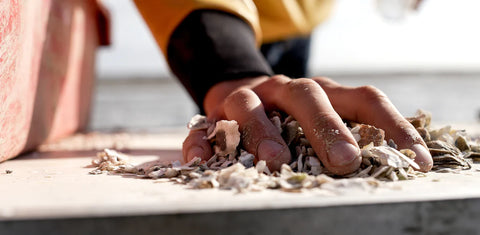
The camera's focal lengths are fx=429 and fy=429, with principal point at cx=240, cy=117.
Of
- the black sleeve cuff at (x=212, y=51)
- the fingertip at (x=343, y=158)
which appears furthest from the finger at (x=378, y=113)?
the black sleeve cuff at (x=212, y=51)

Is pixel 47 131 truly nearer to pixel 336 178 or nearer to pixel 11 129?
pixel 11 129

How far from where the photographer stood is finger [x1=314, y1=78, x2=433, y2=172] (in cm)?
73

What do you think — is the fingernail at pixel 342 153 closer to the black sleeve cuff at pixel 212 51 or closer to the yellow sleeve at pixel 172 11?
the black sleeve cuff at pixel 212 51

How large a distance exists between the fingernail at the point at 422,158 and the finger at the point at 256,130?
216 millimetres

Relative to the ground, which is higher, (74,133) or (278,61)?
(278,61)

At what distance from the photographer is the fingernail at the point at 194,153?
792 millimetres

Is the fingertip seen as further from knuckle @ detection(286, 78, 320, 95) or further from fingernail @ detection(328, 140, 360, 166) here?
knuckle @ detection(286, 78, 320, 95)

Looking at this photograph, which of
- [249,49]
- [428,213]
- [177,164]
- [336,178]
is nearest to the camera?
[428,213]

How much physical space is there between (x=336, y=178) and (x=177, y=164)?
0.30 meters

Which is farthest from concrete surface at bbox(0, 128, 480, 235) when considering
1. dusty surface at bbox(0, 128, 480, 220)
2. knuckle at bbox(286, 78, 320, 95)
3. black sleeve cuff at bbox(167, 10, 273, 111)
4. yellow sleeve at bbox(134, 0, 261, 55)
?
yellow sleeve at bbox(134, 0, 261, 55)

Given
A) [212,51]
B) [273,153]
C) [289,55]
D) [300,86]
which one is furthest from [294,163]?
[289,55]

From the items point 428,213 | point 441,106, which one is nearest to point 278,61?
point 428,213

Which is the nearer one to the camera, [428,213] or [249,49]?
[428,213]

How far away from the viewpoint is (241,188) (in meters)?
0.59
